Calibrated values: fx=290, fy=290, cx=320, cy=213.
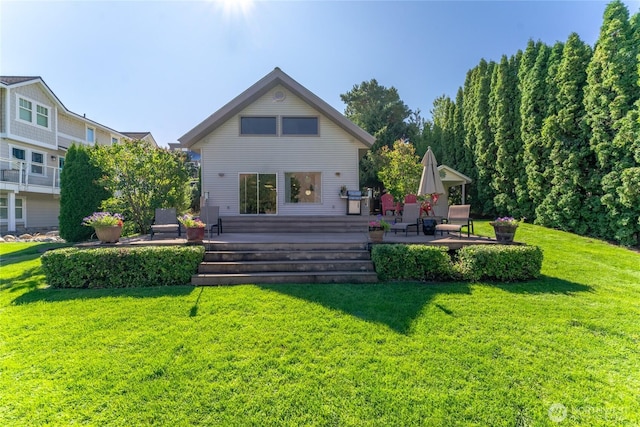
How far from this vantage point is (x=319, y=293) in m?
5.50

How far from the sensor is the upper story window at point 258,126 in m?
12.6

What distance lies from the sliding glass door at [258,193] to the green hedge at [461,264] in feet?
24.1

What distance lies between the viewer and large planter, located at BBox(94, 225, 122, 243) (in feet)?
23.4

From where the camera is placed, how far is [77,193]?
12539 millimetres

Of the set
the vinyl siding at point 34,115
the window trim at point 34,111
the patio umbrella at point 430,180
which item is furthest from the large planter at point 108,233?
the window trim at point 34,111

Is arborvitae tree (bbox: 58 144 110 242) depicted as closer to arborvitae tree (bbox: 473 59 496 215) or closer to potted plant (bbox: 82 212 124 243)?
potted plant (bbox: 82 212 124 243)

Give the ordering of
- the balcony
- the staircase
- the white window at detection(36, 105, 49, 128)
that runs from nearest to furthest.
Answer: the staircase < the balcony < the white window at detection(36, 105, 49, 128)

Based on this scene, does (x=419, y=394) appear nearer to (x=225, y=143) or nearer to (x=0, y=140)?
(x=225, y=143)

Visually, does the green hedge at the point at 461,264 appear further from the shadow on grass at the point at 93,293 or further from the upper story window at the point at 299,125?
the upper story window at the point at 299,125

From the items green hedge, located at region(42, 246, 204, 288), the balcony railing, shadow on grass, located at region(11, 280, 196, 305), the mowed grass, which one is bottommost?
the mowed grass

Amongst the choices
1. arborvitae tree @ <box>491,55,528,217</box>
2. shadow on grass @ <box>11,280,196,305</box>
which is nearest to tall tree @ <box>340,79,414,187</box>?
arborvitae tree @ <box>491,55,528,217</box>

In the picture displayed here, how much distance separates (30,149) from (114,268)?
20083mm

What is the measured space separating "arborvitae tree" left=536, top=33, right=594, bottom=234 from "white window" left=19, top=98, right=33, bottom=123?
28995 millimetres

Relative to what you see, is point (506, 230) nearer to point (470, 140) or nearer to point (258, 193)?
point (258, 193)
